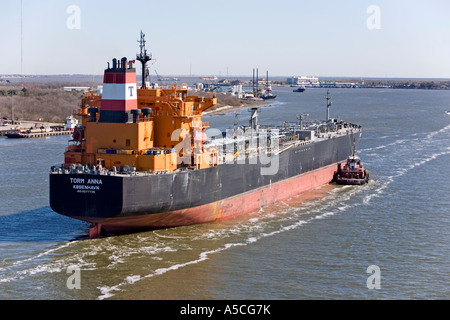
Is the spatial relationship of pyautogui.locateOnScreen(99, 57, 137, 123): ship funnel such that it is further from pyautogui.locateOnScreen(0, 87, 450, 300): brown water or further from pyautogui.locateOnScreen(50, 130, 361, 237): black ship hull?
pyautogui.locateOnScreen(0, 87, 450, 300): brown water

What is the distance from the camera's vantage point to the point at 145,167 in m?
24.7

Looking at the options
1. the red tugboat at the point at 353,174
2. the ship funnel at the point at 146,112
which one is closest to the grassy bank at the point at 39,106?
the red tugboat at the point at 353,174

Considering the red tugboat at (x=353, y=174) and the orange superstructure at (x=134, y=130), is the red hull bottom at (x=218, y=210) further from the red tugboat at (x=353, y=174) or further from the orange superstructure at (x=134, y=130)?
the orange superstructure at (x=134, y=130)

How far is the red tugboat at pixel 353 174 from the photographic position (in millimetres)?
37237

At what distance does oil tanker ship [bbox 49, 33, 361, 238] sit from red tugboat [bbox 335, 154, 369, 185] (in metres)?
8.09

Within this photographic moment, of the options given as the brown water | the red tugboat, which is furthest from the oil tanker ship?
the red tugboat

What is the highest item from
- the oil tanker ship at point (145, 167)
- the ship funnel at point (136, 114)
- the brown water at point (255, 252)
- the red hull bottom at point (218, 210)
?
the ship funnel at point (136, 114)

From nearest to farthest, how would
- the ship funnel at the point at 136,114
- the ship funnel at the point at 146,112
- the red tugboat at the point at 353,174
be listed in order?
1. the ship funnel at the point at 136,114
2. the ship funnel at the point at 146,112
3. the red tugboat at the point at 353,174

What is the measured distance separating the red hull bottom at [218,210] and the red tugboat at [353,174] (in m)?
1.55

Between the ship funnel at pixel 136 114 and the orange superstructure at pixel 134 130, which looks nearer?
the ship funnel at pixel 136 114

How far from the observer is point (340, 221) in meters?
28.0

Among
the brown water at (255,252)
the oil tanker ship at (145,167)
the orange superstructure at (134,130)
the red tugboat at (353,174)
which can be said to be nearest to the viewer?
the brown water at (255,252)

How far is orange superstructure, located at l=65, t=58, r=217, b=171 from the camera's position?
24.9m
